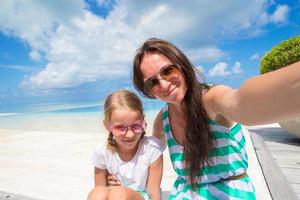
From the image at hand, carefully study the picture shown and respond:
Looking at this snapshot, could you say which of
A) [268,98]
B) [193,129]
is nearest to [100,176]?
[193,129]

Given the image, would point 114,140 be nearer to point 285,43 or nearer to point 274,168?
point 274,168

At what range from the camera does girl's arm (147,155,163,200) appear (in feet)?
6.93

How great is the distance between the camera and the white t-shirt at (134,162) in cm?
216

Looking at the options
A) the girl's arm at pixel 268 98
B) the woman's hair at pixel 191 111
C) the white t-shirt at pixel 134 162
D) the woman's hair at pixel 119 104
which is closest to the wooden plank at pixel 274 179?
the woman's hair at pixel 191 111

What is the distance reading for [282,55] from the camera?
4.30 m

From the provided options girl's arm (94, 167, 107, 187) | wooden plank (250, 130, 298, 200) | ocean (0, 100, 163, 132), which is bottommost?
wooden plank (250, 130, 298, 200)

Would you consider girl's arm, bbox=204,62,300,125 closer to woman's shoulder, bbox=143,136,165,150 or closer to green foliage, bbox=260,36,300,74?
woman's shoulder, bbox=143,136,165,150

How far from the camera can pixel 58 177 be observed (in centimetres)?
381

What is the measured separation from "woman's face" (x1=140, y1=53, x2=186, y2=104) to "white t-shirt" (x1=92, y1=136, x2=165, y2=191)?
561 millimetres

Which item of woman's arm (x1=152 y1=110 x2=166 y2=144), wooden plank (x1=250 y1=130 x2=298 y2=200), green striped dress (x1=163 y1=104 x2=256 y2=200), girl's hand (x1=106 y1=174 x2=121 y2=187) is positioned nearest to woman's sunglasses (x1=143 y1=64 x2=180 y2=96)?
green striped dress (x1=163 y1=104 x2=256 y2=200)

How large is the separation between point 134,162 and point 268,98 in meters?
1.52

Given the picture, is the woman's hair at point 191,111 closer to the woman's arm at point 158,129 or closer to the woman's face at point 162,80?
the woman's face at point 162,80

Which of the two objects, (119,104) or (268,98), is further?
(119,104)

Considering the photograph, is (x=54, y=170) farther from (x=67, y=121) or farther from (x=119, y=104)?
(x=67, y=121)
